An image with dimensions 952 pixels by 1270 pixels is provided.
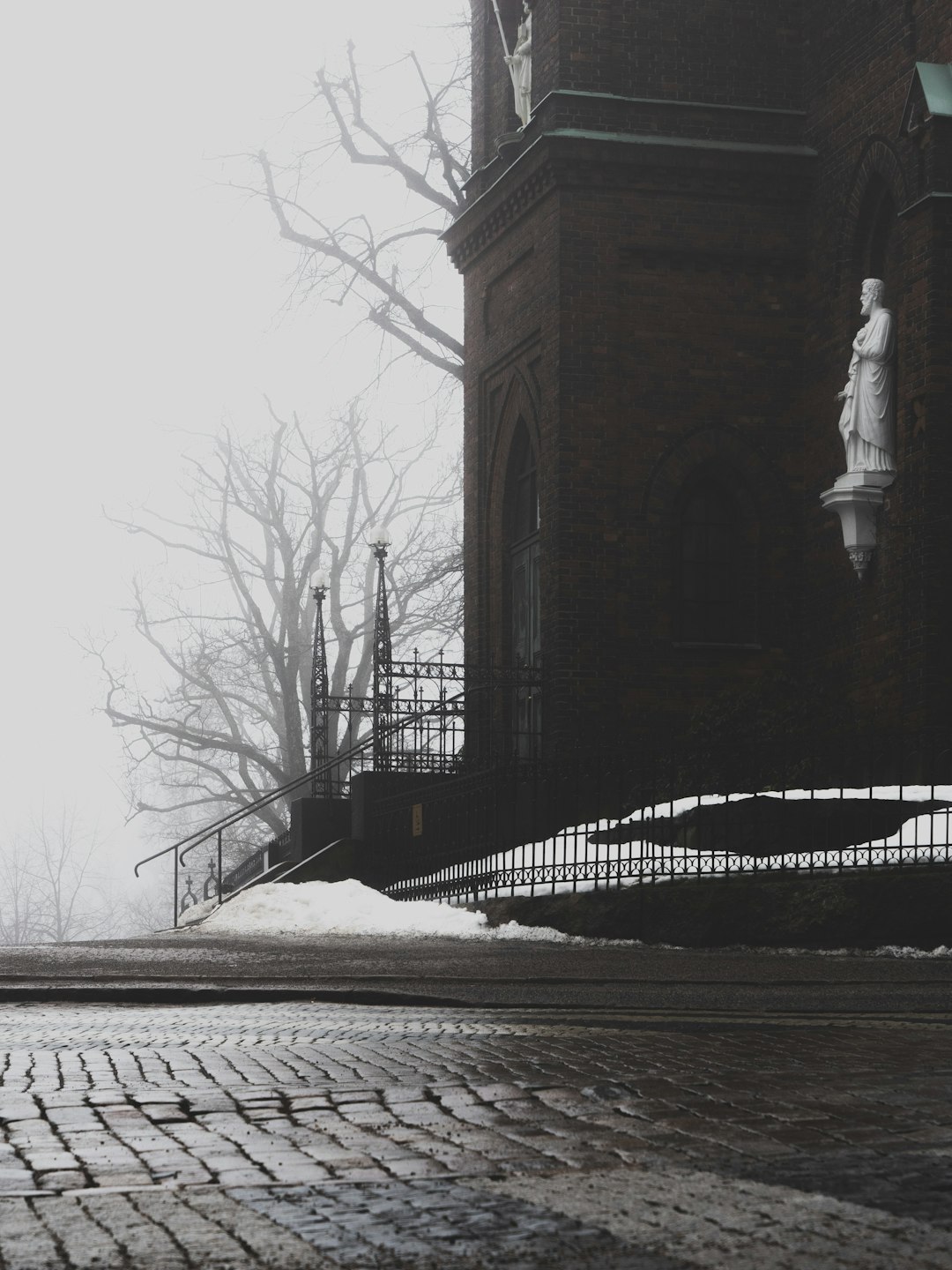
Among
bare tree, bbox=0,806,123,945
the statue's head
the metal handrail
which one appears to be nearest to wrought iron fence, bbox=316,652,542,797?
the metal handrail

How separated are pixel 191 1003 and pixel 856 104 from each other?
52.4 feet

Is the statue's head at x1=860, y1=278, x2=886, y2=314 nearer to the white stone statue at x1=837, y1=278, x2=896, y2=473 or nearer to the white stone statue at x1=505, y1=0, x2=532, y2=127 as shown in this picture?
the white stone statue at x1=837, y1=278, x2=896, y2=473

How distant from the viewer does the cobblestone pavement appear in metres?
3.52

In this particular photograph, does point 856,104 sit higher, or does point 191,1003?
point 856,104

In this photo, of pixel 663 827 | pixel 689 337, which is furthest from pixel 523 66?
pixel 663 827

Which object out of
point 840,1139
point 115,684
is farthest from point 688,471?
point 115,684

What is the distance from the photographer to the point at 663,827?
16234 mm

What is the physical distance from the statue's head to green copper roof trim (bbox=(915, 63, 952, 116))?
1.95 metres

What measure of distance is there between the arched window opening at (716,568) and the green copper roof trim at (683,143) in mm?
3993

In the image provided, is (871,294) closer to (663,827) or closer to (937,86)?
(937,86)

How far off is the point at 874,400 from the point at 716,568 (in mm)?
3607

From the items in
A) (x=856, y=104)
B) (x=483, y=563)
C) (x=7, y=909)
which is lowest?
(x=7, y=909)

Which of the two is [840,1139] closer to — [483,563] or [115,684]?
[483,563]

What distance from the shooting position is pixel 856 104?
72.3ft
